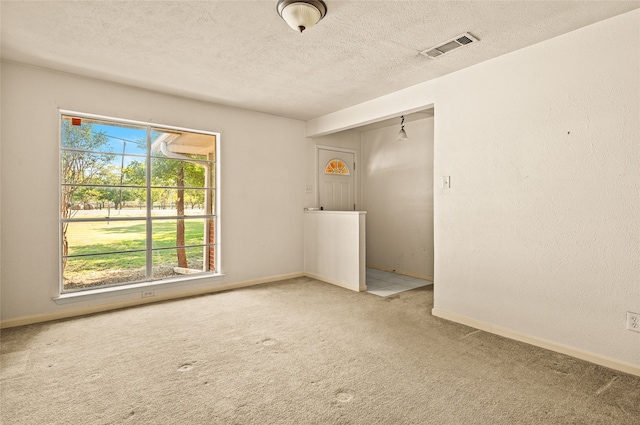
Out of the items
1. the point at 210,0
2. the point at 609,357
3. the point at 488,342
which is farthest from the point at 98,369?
the point at 609,357

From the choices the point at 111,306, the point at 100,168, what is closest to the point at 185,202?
the point at 100,168

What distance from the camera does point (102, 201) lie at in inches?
169

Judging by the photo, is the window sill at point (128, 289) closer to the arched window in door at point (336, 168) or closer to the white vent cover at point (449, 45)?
the arched window in door at point (336, 168)

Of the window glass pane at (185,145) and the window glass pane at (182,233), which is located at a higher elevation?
the window glass pane at (185,145)

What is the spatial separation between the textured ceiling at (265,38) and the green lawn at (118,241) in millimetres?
2134

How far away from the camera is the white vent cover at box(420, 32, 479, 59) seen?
2.58 m

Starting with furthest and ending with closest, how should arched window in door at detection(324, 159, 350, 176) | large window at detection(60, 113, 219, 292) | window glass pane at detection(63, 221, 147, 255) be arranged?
arched window in door at detection(324, 159, 350, 176)
window glass pane at detection(63, 221, 147, 255)
large window at detection(60, 113, 219, 292)

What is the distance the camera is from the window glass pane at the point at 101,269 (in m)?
4.71

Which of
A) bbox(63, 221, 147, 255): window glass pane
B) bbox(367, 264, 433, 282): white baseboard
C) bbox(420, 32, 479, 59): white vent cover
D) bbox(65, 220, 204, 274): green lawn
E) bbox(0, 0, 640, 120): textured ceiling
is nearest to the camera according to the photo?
bbox(0, 0, 640, 120): textured ceiling

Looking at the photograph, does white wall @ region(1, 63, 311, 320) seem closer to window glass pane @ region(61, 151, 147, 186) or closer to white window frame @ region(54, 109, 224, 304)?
white window frame @ region(54, 109, 224, 304)

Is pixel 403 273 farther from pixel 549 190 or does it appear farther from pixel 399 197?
pixel 549 190

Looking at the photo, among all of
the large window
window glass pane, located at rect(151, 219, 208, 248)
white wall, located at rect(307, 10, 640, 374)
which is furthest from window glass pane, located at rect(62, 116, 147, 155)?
white wall, located at rect(307, 10, 640, 374)

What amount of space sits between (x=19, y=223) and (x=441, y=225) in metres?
4.21

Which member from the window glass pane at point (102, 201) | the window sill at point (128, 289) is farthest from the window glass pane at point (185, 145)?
the window sill at point (128, 289)
